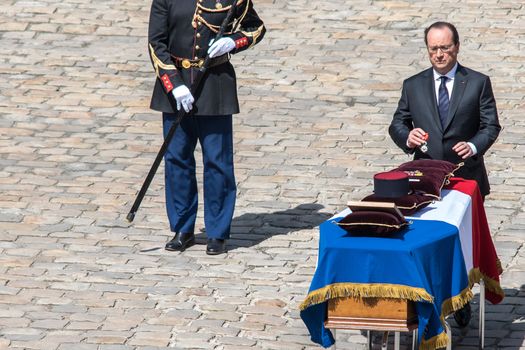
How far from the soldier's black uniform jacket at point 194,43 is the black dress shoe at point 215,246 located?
3.02 ft

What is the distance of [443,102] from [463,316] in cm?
129

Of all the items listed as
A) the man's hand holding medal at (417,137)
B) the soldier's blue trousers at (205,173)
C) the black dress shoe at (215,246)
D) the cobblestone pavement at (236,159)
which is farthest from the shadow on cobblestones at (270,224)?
the man's hand holding medal at (417,137)

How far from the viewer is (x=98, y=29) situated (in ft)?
51.3

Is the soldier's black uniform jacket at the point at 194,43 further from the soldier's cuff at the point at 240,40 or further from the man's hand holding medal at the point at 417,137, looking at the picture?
the man's hand holding medal at the point at 417,137

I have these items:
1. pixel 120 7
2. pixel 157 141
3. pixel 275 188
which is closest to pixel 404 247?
pixel 275 188

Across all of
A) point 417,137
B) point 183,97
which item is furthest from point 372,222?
point 183,97

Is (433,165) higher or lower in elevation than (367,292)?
higher

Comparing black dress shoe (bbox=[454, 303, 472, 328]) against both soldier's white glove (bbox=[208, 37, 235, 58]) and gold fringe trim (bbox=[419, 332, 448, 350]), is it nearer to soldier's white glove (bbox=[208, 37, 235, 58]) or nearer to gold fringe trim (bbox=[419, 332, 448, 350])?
A: gold fringe trim (bbox=[419, 332, 448, 350])

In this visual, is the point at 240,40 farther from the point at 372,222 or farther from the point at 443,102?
the point at 372,222

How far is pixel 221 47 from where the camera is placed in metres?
9.77

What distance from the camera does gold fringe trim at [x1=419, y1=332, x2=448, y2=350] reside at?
23.8ft

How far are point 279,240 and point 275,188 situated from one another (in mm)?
1199

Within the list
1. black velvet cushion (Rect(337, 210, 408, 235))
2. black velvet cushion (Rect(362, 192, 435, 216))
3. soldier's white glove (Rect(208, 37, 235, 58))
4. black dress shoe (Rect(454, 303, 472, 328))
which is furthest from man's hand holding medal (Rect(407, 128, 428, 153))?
soldier's white glove (Rect(208, 37, 235, 58))

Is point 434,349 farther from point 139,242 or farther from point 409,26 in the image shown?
point 409,26
